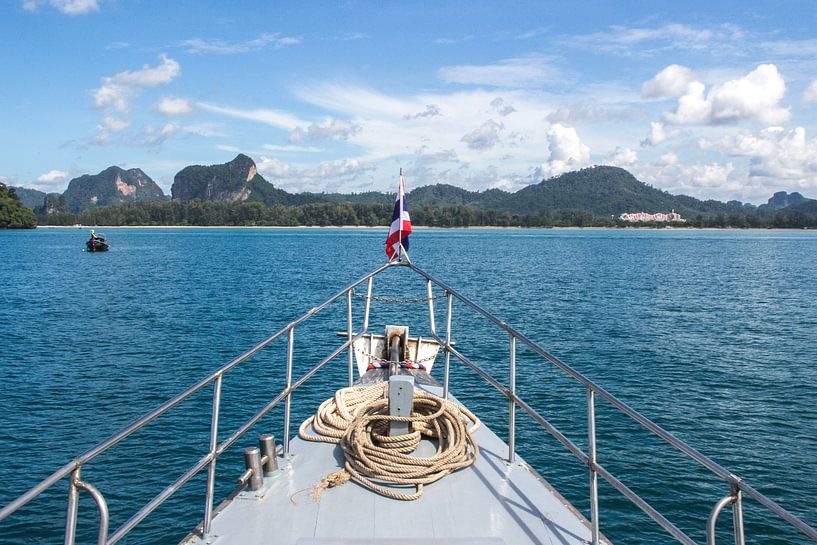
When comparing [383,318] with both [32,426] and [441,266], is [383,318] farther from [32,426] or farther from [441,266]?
[441,266]

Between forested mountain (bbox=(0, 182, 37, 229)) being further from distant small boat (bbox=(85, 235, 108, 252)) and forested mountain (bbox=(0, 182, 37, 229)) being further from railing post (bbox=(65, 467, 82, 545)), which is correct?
railing post (bbox=(65, 467, 82, 545))

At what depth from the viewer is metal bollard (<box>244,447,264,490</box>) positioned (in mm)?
5327

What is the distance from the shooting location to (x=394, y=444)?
5.60m

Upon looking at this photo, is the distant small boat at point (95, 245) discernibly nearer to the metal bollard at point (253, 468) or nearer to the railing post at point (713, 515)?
the metal bollard at point (253, 468)

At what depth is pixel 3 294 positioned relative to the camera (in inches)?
1672

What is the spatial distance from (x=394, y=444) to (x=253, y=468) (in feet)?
3.99

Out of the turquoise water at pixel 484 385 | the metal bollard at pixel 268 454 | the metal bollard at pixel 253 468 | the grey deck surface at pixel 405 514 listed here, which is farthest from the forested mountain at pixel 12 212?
the grey deck surface at pixel 405 514

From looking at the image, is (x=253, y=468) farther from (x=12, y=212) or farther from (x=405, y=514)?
(x=12, y=212)

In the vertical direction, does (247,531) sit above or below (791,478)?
above

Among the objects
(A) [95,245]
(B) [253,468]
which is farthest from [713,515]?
(A) [95,245]

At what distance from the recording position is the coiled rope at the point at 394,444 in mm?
5332

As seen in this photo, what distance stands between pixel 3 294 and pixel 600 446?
1662 inches

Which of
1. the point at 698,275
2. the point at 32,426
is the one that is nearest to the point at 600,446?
the point at 32,426

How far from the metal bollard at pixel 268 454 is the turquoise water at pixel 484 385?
5.91 m
